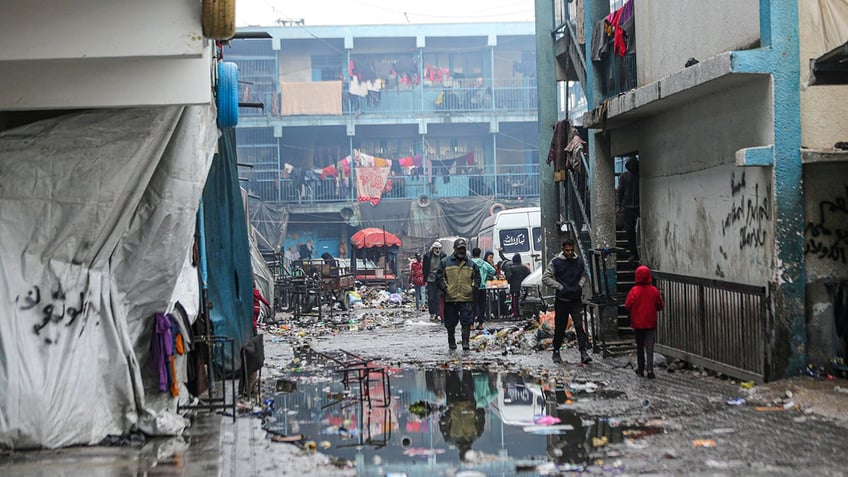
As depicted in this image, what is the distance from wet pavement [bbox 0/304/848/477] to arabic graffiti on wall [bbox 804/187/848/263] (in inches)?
56.1

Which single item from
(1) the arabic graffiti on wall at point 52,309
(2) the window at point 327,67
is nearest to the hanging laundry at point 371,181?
(2) the window at point 327,67

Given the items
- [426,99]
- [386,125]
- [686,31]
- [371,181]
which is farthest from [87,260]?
[386,125]

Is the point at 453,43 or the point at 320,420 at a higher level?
Answer: the point at 453,43

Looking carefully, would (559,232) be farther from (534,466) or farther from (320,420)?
(534,466)

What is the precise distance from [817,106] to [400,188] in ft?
105

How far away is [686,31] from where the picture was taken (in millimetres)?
13750

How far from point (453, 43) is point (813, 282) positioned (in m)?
35.1

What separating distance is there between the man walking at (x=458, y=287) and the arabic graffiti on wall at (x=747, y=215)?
485 cm

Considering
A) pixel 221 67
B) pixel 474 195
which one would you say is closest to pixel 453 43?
pixel 474 195

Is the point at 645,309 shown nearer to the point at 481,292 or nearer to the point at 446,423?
the point at 446,423

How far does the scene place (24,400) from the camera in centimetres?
796

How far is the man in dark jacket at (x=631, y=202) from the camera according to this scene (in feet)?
58.2

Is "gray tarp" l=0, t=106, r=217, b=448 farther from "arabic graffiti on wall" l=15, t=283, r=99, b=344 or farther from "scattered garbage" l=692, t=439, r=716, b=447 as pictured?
"scattered garbage" l=692, t=439, r=716, b=447

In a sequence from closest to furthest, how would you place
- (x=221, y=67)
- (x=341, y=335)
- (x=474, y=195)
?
(x=221, y=67), (x=341, y=335), (x=474, y=195)
